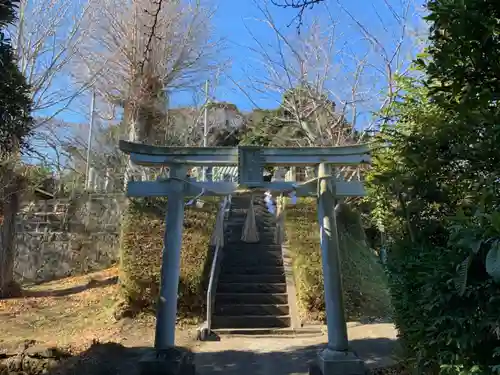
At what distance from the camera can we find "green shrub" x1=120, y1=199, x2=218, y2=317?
9867 millimetres

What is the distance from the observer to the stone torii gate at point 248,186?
696 cm

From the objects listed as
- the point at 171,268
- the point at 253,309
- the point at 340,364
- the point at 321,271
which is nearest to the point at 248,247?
the point at 253,309

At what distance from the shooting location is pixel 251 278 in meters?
11.5

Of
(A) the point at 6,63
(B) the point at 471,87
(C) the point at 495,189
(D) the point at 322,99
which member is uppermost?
(D) the point at 322,99

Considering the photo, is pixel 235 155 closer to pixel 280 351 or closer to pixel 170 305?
pixel 170 305

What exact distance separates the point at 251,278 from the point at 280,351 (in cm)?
335

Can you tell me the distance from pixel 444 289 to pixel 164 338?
487cm

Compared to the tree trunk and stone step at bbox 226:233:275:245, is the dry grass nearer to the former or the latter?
the tree trunk

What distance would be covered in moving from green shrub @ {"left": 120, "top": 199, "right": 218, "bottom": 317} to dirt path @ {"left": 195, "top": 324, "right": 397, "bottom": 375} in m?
1.35

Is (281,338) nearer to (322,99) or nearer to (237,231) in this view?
(237,231)

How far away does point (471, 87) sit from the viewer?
304 centimetres

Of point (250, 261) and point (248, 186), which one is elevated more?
point (248, 186)

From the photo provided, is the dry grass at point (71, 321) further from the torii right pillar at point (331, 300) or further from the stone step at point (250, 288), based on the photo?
the torii right pillar at point (331, 300)

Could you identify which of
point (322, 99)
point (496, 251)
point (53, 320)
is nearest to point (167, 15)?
point (322, 99)
